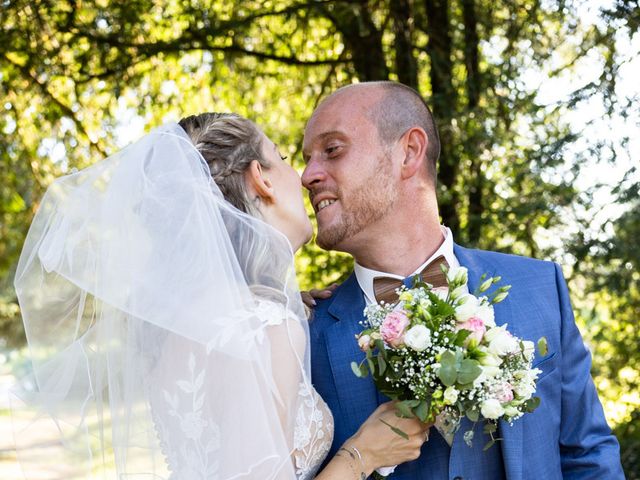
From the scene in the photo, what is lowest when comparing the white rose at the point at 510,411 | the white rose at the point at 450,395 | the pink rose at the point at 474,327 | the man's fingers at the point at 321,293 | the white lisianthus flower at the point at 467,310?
the white rose at the point at 510,411

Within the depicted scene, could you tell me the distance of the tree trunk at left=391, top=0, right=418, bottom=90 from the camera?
5.75 meters

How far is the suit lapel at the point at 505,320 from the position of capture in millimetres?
2832

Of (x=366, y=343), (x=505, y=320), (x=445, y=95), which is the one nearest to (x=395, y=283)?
(x=505, y=320)

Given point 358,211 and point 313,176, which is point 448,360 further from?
point 313,176

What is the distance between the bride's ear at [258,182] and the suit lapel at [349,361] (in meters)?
0.59

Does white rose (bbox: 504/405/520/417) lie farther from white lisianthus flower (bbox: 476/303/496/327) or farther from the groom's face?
the groom's face

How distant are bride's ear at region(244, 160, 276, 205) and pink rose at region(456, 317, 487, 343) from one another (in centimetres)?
74

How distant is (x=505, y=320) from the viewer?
3031 millimetres

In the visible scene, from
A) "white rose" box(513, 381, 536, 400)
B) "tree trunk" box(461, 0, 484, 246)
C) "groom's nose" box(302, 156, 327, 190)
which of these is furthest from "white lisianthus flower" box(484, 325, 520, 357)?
"tree trunk" box(461, 0, 484, 246)

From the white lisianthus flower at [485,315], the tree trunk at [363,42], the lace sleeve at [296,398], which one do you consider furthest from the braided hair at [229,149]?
the tree trunk at [363,42]

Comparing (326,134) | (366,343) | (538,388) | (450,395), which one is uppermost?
(326,134)

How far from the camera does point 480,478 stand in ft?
9.38

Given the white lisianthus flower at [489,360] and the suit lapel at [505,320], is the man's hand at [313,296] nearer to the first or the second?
the suit lapel at [505,320]

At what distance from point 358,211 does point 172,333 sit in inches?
40.7
